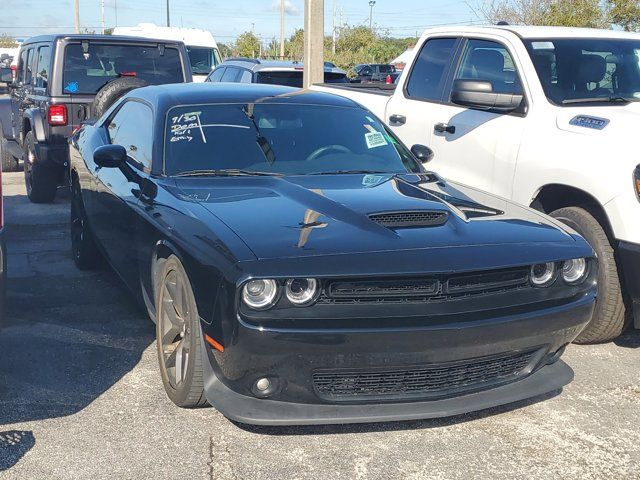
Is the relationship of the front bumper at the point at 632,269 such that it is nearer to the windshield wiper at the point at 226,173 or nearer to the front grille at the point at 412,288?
the front grille at the point at 412,288

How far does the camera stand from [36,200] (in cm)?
945

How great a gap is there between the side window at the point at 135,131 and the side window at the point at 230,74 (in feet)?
24.3

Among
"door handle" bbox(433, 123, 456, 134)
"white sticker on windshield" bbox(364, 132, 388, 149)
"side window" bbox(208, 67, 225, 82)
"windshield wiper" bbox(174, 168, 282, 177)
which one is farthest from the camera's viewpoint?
"side window" bbox(208, 67, 225, 82)

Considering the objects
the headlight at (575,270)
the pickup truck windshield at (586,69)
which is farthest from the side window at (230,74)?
the headlight at (575,270)

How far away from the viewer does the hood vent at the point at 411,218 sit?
148 inches

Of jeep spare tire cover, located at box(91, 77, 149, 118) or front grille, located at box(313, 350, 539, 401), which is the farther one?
jeep spare tire cover, located at box(91, 77, 149, 118)

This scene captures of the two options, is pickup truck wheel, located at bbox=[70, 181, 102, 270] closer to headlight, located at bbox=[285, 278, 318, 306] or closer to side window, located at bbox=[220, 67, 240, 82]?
headlight, located at bbox=[285, 278, 318, 306]

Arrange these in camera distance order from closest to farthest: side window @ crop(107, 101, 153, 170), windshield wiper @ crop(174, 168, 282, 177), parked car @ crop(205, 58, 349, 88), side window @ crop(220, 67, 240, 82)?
windshield wiper @ crop(174, 168, 282, 177) → side window @ crop(107, 101, 153, 170) → parked car @ crop(205, 58, 349, 88) → side window @ crop(220, 67, 240, 82)

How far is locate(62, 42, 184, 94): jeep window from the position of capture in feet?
29.3

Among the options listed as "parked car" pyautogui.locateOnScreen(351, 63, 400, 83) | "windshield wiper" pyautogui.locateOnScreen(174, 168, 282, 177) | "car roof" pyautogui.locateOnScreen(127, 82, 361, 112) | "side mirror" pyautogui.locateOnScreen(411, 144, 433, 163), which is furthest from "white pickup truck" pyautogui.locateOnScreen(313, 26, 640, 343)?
"parked car" pyautogui.locateOnScreen(351, 63, 400, 83)

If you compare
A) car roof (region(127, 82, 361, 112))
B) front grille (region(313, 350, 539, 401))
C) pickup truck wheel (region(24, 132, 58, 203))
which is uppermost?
car roof (region(127, 82, 361, 112))

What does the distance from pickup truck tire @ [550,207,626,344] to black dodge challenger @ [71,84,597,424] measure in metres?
0.73

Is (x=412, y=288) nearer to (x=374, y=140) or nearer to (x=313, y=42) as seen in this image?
(x=374, y=140)

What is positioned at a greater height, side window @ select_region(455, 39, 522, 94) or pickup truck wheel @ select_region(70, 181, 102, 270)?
side window @ select_region(455, 39, 522, 94)
